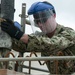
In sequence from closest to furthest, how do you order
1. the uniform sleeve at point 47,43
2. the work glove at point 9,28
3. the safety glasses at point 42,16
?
1. the work glove at point 9,28
2. the uniform sleeve at point 47,43
3. the safety glasses at point 42,16

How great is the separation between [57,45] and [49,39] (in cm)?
13

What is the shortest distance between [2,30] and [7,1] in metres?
0.34

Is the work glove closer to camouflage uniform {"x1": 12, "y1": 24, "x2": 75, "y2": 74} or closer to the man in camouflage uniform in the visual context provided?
the man in camouflage uniform

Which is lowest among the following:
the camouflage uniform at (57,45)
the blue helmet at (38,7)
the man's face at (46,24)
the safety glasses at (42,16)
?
the camouflage uniform at (57,45)

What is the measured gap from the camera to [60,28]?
521 cm

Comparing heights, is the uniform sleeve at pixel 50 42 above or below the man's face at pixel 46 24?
below

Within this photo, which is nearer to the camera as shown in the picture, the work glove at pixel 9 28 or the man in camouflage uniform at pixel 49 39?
the work glove at pixel 9 28

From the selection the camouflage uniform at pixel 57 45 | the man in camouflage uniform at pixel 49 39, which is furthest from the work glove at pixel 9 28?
the camouflage uniform at pixel 57 45

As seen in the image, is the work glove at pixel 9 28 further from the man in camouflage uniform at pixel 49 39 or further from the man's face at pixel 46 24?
the man's face at pixel 46 24

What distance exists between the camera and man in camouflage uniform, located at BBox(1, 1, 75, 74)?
4.68 m

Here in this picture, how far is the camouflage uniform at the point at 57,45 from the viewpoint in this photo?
183 inches

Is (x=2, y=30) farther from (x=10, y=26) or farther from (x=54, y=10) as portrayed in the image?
(x=54, y=10)

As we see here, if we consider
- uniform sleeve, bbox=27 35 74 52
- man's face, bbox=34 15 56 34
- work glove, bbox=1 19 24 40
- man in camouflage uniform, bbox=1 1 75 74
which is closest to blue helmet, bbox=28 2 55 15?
man in camouflage uniform, bbox=1 1 75 74

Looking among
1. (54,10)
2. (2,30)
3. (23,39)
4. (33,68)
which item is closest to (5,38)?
(2,30)
